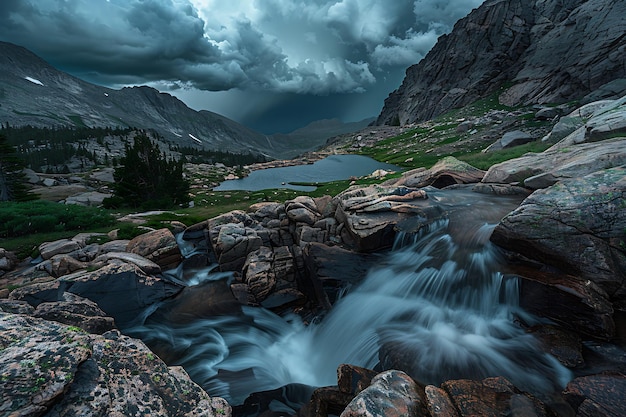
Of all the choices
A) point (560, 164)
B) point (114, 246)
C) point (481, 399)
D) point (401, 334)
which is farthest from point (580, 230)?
point (114, 246)

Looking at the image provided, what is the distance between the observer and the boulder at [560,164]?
1457 cm

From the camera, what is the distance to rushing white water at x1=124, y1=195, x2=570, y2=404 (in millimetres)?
9367

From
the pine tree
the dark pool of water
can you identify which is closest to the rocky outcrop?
the dark pool of water

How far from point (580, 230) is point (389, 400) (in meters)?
10.3

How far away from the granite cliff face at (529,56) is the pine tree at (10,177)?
104625 mm

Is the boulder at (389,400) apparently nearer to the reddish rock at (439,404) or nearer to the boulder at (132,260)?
the reddish rock at (439,404)

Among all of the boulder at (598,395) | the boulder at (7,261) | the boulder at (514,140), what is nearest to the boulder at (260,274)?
the boulder at (598,395)

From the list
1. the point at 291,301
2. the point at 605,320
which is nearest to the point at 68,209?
the point at 291,301

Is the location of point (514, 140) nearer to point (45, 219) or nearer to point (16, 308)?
point (16, 308)

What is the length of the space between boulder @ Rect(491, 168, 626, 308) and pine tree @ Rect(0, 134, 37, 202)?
57534 mm

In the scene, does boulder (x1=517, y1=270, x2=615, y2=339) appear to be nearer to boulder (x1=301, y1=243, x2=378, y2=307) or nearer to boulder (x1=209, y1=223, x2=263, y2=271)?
boulder (x1=301, y1=243, x2=378, y2=307)

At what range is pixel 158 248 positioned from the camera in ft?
66.3

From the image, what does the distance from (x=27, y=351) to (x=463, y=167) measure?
30.0m

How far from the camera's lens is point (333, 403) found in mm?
8148
